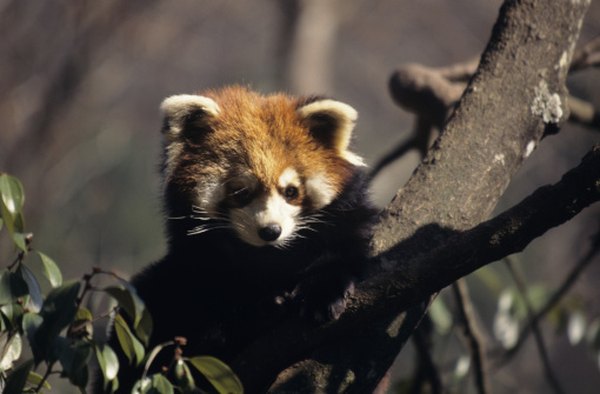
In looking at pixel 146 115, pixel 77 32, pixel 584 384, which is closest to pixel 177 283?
pixel 77 32

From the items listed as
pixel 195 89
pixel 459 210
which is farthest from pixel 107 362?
pixel 195 89

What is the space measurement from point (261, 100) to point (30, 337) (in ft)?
4.52

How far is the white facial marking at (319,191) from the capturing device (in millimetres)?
2883

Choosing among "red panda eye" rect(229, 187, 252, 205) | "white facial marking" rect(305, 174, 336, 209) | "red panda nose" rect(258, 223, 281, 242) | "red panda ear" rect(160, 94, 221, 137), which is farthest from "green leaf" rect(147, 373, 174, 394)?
"red panda ear" rect(160, 94, 221, 137)

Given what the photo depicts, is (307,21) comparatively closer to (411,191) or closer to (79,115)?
(79,115)

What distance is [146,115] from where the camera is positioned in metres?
13.9

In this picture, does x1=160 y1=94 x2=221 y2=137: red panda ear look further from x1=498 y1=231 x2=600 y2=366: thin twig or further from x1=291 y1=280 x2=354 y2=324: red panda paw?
x1=498 y1=231 x2=600 y2=366: thin twig

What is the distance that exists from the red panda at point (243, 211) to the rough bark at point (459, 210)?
9.5 inches

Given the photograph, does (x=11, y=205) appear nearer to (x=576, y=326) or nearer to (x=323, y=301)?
(x=323, y=301)

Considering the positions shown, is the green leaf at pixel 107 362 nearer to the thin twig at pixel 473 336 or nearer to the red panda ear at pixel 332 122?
the red panda ear at pixel 332 122

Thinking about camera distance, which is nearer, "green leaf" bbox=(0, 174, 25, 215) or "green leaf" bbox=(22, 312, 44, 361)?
"green leaf" bbox=(22, 312, 44, 361)

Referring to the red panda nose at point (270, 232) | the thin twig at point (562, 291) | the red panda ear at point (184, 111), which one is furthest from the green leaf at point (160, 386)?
the thin twig at point (562, 291)

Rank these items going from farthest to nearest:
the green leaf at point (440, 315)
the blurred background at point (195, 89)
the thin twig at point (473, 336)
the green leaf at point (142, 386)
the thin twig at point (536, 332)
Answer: the blurred background at point (195, 89), the green leaf at point (440, 315), the thin twig at point (536, 332), the thin twig at point (473, 336), the green leaf at point (142, 386)

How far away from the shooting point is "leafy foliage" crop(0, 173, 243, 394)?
197cm
